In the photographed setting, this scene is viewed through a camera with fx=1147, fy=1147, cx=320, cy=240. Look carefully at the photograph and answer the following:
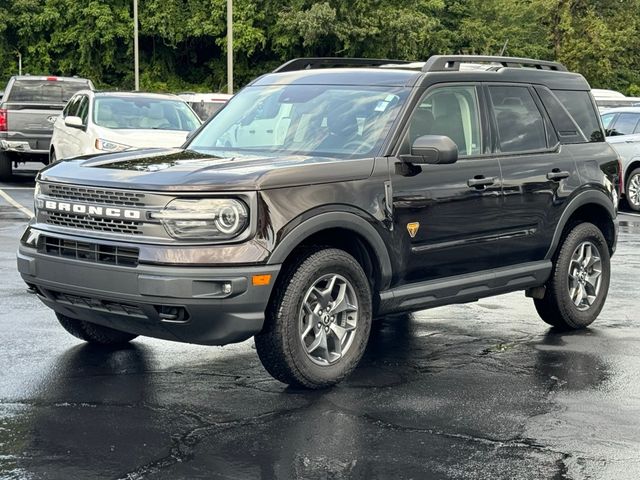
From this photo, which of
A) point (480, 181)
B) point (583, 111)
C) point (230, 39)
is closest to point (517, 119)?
point (480, 181)

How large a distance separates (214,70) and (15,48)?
414 inches

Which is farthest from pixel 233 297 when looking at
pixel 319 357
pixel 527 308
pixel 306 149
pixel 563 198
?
pixel 527 308

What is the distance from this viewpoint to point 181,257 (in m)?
5.97

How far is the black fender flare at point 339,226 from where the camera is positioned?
6.12 meters

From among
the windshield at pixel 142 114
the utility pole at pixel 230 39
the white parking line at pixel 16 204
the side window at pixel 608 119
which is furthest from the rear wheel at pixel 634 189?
the utility pole at pixel 230 39

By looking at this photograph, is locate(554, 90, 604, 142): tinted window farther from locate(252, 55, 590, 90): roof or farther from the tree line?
the tree line

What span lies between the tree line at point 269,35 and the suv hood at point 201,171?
4929 cm

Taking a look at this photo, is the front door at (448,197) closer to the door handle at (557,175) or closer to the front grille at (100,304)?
the door handle at (557,175)

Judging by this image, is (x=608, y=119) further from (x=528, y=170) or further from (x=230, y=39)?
(x=230, y=39)

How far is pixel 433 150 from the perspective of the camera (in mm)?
6699

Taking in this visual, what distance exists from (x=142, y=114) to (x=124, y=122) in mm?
324

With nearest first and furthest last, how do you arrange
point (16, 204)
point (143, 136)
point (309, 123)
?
point (309, 123), point (143, 136), point (16, 204)

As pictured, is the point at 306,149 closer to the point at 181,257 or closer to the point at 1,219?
the point at 181,257

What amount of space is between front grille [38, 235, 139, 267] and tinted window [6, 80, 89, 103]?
16.2 metres
